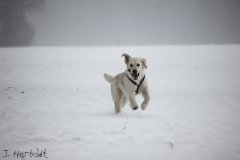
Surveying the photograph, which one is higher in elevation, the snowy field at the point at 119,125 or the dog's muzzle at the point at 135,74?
the dog's muzzle at the point at 135,74

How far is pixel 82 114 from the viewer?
20.5 ft

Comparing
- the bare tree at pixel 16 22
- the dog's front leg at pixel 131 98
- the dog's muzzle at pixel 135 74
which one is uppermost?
the bare tree at pixel 16 22

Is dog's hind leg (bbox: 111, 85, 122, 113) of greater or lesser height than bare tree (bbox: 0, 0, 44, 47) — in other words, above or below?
below

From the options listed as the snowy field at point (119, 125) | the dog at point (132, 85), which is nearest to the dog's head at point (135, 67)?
the dog at point (132, 85)

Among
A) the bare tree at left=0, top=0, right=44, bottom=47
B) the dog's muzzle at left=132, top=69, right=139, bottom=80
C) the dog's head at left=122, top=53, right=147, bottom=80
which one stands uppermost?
the bare tree at left=0, top=0, right=44, bottom=47

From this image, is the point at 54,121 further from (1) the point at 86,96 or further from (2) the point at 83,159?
(1) the point at 86,96

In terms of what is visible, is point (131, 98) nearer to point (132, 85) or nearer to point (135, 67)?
point (132, 85)

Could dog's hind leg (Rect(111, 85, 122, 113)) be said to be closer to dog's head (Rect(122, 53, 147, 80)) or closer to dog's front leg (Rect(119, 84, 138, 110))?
dog's front leg (Rect(119, 84, 138, 110))

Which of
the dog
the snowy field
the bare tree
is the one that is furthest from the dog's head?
the bare tree
